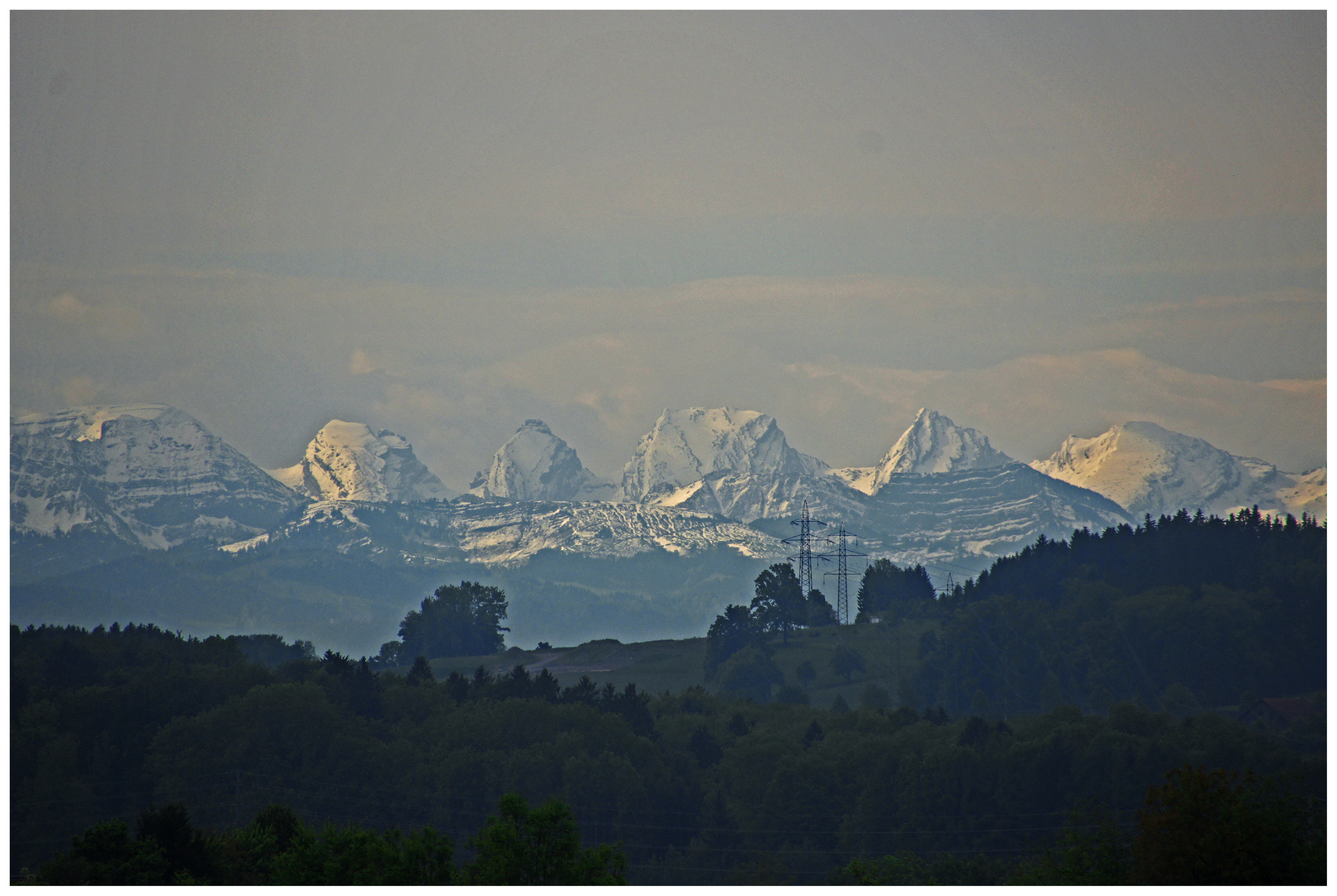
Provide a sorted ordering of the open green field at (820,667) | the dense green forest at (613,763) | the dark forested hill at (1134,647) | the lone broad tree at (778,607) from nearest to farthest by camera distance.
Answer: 1. the dense green forest at (613,763)
2. the dark forested hill at (1134,647)
3. the open green field at (820,667)
4. the lone broad tree at (778,607)

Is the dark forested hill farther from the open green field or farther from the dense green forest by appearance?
the dense green forest

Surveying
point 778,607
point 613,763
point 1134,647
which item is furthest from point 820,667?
point 613,763

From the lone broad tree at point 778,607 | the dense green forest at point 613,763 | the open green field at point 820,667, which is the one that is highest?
the lone broad tree at point 778,607

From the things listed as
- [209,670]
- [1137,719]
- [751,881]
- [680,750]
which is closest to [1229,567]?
[1137,719]

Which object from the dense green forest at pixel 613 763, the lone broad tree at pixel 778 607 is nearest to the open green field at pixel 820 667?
the lone broad tree at pixel 778 607

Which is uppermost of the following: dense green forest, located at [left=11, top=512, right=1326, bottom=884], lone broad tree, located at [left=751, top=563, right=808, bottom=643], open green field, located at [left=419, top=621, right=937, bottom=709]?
lone broad tree, located at [left=751, top=563, right=808, bottom=643]

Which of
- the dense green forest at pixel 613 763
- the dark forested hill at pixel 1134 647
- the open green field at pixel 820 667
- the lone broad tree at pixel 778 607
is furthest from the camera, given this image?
the lone broad tree at pixel 778 607

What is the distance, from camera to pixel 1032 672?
166500 millimetres

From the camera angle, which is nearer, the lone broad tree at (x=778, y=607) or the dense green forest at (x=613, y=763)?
the dense green forest at (x=613, y=763)

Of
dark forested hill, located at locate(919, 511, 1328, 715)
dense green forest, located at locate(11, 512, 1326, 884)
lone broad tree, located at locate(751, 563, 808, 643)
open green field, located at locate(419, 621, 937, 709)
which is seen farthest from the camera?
lone broad tree, located at locate(751, 563, 808, 643)

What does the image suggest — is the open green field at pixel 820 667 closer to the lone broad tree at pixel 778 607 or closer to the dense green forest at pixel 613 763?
the lone broad tree at pixel 778 607

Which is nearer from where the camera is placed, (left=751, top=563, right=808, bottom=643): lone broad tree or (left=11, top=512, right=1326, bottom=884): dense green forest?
(left=11, top=512, right=1326, bottom=884): dense green forest

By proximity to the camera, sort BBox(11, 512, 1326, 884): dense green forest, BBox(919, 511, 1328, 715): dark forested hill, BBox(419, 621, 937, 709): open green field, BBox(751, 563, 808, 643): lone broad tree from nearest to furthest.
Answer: BBox(11, 512, 1326, 884): dense green forest, BBox(919, 511, 1328, 715): dark forested hill, BBox(419, 621, 937, 709): open green field, BBox(751, 563, 808, 643): lone broad tree

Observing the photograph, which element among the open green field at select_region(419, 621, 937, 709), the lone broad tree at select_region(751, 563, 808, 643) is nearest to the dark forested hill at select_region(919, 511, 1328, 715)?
the open green field at select_region(419, 621, 937, 709)
